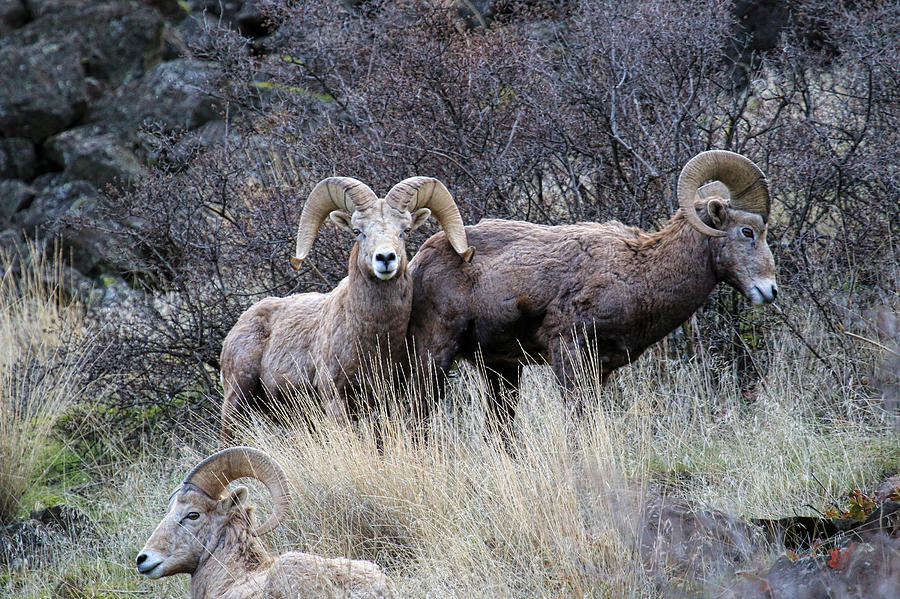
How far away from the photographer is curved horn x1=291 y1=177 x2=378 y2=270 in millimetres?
7711

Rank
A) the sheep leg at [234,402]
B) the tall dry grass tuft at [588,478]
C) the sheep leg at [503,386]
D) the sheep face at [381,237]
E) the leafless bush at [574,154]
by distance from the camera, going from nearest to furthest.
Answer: the tall dry grass tuft at [588,478], the sheep face at [381,237], the sheep leg at [503,386], the sheep leg at [234,402], the leafless bush at [574,154]

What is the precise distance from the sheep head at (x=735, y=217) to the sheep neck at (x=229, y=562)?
3.74 m

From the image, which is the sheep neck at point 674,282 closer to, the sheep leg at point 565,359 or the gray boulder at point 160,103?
the sheep leg at point 565,359

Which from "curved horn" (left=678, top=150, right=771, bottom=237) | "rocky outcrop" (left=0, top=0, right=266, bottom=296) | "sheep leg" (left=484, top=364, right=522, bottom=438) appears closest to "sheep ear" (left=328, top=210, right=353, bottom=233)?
"sheep leg" (left=484, top=364, right=522, bottom=438)

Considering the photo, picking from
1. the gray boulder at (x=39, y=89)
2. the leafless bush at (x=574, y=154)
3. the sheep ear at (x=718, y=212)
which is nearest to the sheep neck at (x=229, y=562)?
the sheep ear at (x=718, y=212)

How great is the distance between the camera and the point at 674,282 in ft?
23.5

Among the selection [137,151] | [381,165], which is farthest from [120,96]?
[381,165]

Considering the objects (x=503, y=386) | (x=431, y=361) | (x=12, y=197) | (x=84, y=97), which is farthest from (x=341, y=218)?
(x=84, y=97)

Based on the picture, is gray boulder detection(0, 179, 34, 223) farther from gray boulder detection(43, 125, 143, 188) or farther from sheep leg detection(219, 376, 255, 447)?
sheep leg detection(219, 376, 255, 447)

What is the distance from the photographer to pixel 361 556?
657 centimetres

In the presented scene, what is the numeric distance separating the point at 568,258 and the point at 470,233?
3.02 feet

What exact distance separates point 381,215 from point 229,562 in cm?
303

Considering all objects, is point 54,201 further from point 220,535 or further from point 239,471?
point 220,535

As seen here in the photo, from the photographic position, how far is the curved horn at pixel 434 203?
7.65 meters
